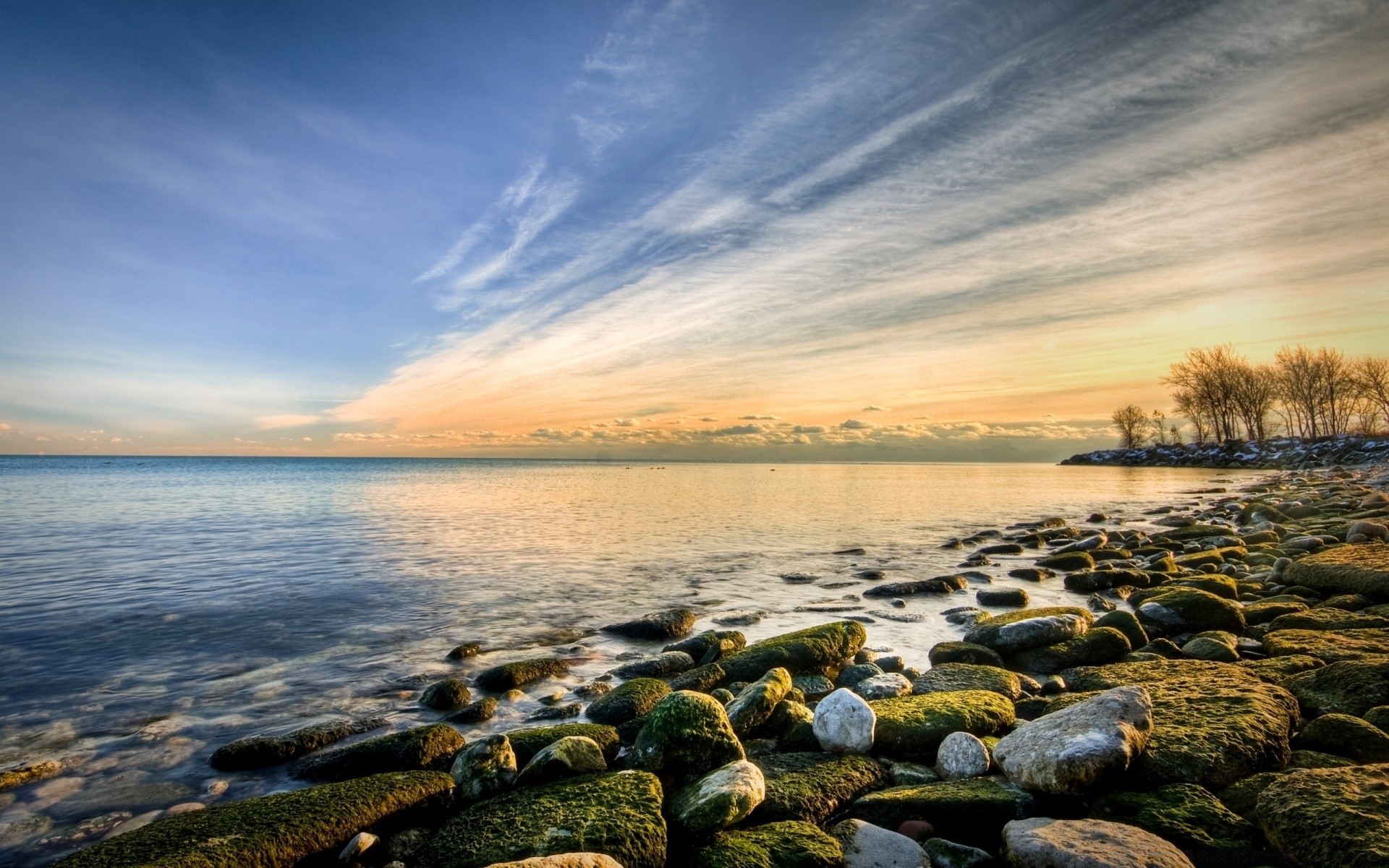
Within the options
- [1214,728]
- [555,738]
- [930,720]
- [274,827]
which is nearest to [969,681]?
[930,720]

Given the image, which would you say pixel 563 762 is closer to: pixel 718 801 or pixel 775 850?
pixel 718 801

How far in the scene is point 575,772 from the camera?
5320 mm

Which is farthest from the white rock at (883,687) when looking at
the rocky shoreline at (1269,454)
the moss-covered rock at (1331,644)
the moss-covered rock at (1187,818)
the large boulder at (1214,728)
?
the rocky shoreline at (1269,454)

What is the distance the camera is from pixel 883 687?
7023mm

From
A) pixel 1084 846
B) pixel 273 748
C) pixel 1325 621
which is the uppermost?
pixel 1084 846

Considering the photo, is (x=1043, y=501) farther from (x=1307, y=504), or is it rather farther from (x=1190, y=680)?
(x=1190, y=680)

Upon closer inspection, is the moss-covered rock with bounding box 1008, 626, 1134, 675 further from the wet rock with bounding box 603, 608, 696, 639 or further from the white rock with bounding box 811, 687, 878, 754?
the wet rock with bounding box 603, 608, 696, 639

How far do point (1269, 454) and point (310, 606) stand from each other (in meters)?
97.1

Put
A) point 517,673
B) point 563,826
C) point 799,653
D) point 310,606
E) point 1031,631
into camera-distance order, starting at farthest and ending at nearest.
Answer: point 310,606 < point 517,673 < point 799,653 < point 1031,631 < point 563,826

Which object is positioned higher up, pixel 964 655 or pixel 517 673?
pixel 964 655

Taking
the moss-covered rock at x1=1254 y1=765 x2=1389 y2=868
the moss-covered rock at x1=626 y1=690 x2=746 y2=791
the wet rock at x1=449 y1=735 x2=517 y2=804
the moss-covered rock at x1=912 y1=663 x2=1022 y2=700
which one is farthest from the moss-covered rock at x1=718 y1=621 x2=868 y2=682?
the moss-covered rock at x1=1254 y1=765 x2=1389 y2=868

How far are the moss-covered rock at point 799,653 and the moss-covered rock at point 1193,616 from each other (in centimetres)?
425

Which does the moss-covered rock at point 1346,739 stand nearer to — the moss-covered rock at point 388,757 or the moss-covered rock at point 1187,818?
the moss-covered rock at point 1187,818

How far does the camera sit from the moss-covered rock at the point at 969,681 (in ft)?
22.7
